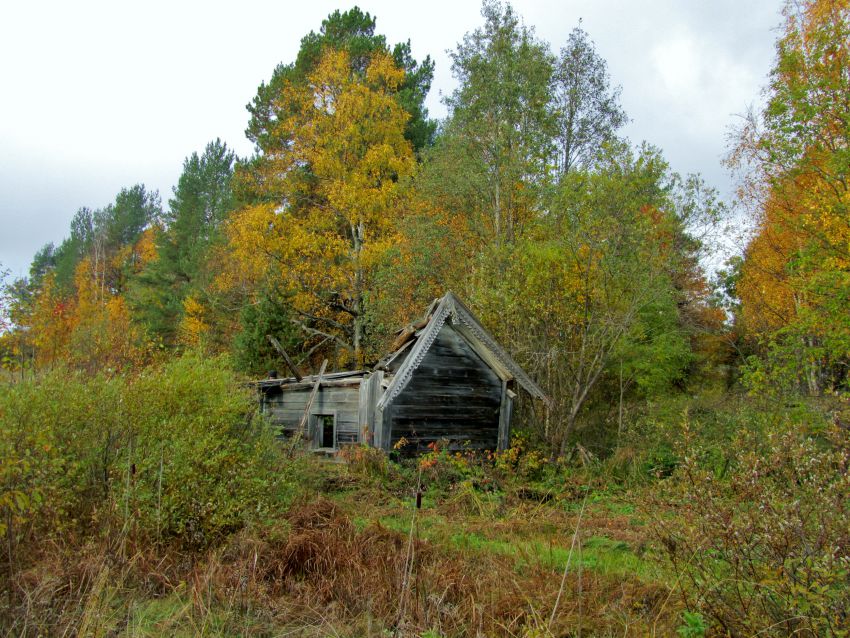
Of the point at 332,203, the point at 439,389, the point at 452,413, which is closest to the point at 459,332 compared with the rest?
the point at 439,389

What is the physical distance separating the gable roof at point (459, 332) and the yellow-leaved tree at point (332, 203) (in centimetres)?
869

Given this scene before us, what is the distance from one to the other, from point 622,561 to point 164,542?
16.6ft

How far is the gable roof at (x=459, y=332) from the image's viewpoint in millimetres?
13102

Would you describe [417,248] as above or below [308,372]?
above

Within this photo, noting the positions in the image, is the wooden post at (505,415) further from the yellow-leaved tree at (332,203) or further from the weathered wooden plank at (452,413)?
the yellow-leaved tree at (332,203)

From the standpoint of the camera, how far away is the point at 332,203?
23.4m

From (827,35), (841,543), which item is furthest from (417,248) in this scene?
(841,543)

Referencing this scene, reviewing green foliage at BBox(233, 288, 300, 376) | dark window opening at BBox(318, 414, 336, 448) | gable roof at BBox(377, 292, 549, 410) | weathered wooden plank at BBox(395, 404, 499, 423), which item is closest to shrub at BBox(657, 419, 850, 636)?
gable roof at BBox(377, 292, 549, 410)

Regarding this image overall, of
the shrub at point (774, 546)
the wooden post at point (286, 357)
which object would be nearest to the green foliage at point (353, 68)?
the wooden post at point (286, 357)

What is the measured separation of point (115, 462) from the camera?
266 inches

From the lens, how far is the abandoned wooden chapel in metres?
13.5

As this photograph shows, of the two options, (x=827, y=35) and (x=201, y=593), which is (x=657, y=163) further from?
(x=201, y=593)

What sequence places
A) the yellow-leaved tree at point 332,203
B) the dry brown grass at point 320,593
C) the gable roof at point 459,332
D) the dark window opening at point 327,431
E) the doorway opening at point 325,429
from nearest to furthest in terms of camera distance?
the dry brown grass at point 320,593
the gable roof at point 459,332
the doorway opening at point 325,429
the dark window opening at point 327,431
the yellow-leaved tree at point 332,203

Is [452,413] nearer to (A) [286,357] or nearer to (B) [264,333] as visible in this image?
(A) [286,357]
